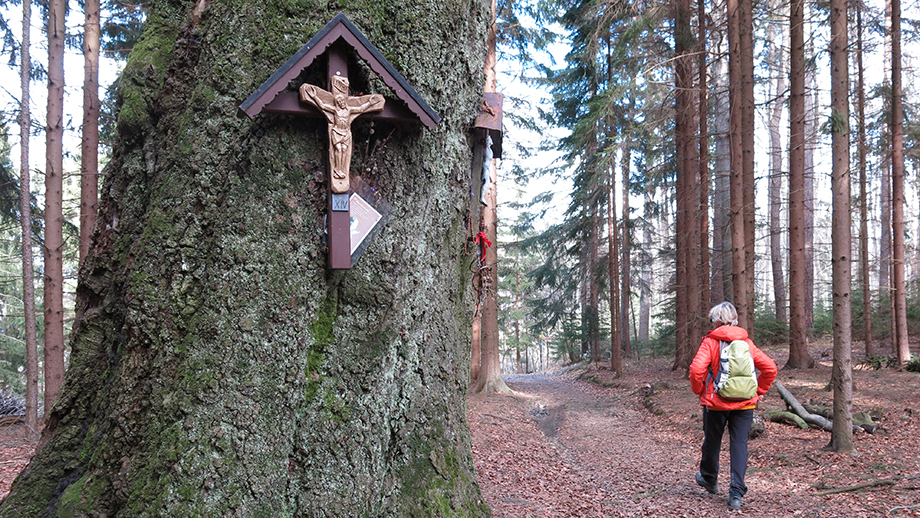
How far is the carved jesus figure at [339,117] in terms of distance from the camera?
286cm

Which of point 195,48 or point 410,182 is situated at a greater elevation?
point 195,48

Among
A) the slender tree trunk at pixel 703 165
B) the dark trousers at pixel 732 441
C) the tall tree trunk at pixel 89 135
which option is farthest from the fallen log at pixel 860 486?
the tall tree trunk at pixel 89 135

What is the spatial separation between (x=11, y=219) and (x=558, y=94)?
16943 millimetres

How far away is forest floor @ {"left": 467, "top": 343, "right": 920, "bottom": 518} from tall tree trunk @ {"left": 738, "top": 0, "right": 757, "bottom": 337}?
2453 millimetres

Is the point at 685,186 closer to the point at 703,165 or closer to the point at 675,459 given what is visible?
the point at 703,165

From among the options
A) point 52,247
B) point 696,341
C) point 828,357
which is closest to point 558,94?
point 696,341

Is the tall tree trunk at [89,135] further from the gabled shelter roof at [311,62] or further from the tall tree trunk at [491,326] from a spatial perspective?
the gabled shelter roof at [311,62]

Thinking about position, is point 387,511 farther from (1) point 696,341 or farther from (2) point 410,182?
(1) point 696,341

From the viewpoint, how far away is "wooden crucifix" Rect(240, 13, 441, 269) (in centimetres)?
279

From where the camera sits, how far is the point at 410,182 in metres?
3.33

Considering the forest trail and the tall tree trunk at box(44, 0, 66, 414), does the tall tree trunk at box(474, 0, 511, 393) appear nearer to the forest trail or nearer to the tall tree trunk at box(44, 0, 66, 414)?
the forest trail

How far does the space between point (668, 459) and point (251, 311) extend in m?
6.87

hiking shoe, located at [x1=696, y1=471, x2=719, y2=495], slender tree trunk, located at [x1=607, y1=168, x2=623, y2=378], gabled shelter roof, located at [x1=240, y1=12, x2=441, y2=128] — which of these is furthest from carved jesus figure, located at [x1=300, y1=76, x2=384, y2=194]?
slender tree trunk, located at [x1=607, y1=168, x2=623, y2=378]

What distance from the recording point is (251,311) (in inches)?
110
